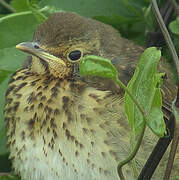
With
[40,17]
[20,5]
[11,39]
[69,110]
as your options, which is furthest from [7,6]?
[69,110]

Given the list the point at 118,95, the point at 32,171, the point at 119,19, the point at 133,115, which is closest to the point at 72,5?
the point at 119,19

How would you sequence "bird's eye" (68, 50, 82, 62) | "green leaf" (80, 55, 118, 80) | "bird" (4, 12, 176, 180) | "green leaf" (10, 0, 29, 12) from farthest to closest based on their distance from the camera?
"green leaf" (10, 0, 29, 12), "bird's eye" (68, 50, 82, 62), "bird" (4, 12, 176, 180), "green leaf" (80, 55, 118, 80)

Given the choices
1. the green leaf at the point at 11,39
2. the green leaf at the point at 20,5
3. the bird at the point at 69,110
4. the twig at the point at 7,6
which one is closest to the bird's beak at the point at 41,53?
the bird at the point at 69,110

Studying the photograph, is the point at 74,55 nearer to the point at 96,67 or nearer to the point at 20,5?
the point at 20,5

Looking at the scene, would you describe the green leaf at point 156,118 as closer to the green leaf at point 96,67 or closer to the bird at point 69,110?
the green leaf at point 96,67

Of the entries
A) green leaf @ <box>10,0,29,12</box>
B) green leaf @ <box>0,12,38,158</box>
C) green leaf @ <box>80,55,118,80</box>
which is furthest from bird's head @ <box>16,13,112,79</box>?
green leaf @ <box>80,55,118,80</box>

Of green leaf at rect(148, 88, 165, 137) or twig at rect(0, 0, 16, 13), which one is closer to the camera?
green leaf at rect(148, 88, 165, 137)

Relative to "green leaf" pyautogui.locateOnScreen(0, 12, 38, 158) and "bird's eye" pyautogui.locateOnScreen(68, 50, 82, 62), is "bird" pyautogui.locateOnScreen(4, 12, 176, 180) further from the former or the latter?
"green leaf" pyautogui.locateOnScreen(0, 12, 38, 158)
